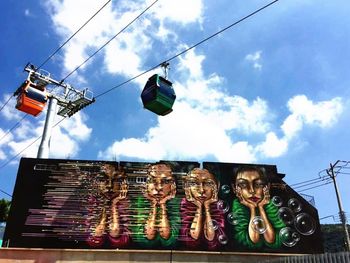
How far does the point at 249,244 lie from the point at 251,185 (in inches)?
154

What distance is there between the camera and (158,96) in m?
12.0

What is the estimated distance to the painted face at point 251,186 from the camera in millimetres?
24609

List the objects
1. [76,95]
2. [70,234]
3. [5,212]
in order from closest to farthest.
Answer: [70,234]
[76,95]
[5,212]

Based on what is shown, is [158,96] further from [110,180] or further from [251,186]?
[251,186]

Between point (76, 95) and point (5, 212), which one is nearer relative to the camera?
point (76, 95)

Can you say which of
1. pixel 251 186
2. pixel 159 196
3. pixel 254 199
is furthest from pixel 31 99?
pixel 254 199

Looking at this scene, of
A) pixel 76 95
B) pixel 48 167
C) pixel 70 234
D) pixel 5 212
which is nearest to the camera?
pixel 70 234

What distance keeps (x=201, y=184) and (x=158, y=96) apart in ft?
44.9

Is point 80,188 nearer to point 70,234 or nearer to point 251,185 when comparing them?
point 70,234

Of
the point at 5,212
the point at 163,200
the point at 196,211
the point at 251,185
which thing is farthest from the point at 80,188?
the point at 5,212

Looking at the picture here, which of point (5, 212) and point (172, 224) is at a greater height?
point (5, 212)

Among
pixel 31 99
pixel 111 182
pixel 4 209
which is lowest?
pixel 111 182

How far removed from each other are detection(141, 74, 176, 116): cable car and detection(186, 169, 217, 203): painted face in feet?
42.1

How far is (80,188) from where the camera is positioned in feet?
78.3
